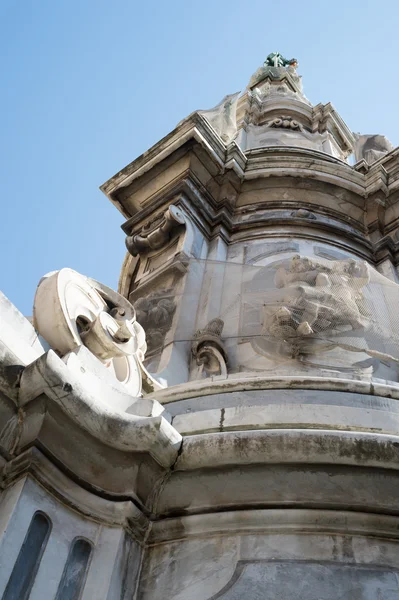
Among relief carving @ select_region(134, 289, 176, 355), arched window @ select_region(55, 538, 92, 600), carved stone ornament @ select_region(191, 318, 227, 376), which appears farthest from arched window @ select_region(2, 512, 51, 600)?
relief carving @ select_region(134, 289, 176, 355)

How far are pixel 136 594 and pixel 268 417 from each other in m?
1.43

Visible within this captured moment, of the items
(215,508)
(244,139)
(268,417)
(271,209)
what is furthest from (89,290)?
(244,139)

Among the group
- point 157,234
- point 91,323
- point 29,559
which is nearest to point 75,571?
point 29,559

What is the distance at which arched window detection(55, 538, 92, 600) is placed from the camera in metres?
3.82

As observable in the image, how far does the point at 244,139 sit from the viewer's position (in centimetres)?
1589

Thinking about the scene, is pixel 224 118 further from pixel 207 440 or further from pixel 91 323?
pixel 207 440

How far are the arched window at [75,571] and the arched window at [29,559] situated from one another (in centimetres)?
16

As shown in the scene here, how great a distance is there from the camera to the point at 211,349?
6957 mm

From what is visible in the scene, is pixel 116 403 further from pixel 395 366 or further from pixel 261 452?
pixel 395 366

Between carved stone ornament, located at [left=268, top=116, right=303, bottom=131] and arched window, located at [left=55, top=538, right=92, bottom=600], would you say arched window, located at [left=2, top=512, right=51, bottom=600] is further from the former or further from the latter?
carved stone ornament, located at [left=268, top=116, right=303, bottom=131]

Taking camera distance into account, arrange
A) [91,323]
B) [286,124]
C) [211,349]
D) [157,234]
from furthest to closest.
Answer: [286,124] → [157,234] → [211,349] → [91,323]

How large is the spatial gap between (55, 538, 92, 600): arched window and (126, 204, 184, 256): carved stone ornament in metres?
5.79

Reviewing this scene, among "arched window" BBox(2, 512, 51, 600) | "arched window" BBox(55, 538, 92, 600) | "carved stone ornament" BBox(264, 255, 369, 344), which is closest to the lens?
"arched window" BBox(2, 512, 51, 600)

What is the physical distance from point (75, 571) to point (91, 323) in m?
2.01
